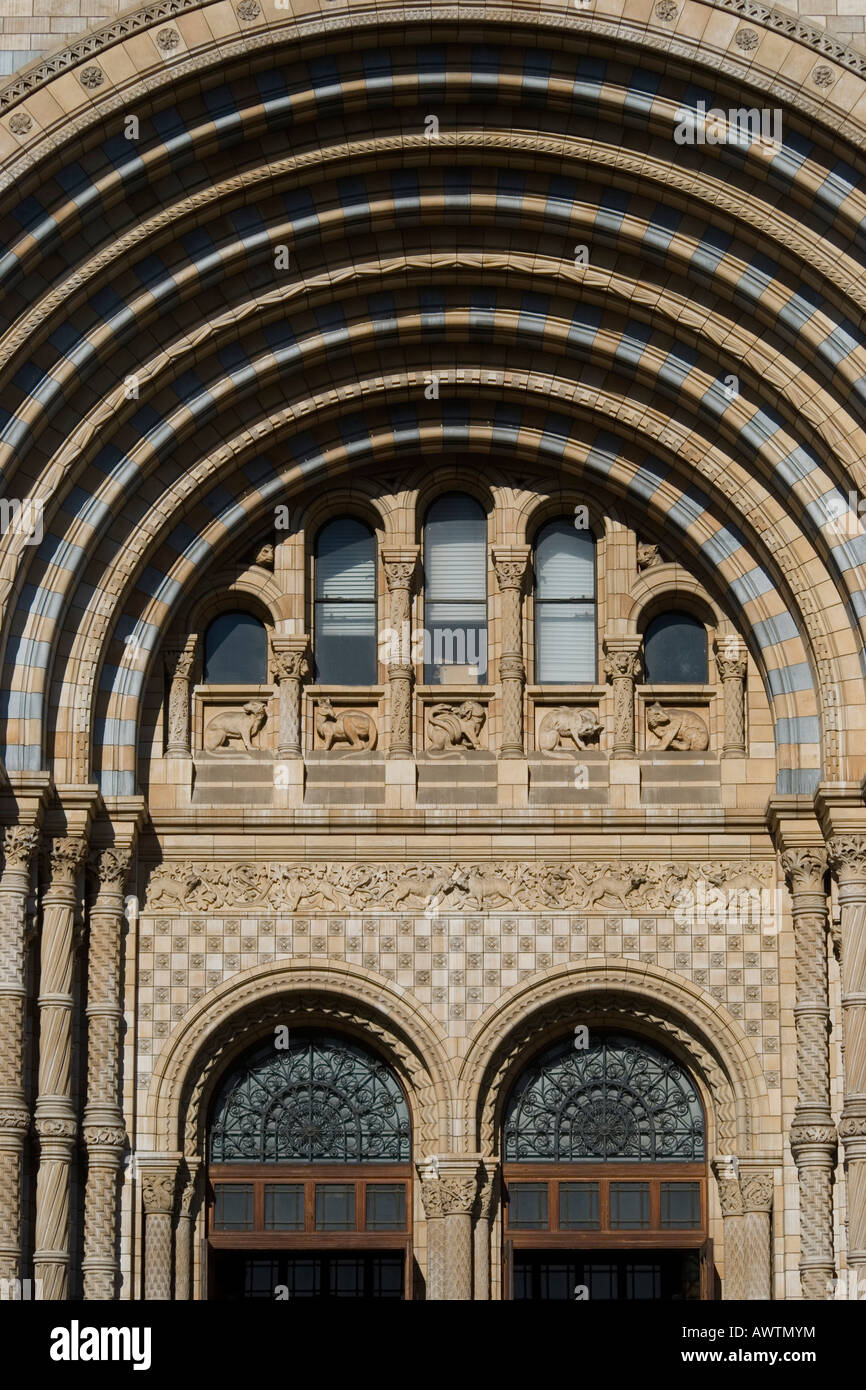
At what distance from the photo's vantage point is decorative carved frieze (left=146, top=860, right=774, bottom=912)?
1031 inches

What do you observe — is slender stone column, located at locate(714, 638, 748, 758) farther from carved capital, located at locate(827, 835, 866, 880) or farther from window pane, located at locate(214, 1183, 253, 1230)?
window pane, located at locate(214, 1183, 253, 1230)

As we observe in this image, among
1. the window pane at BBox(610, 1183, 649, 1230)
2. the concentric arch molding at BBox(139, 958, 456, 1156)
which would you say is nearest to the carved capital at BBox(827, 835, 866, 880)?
the window pane at BBox(610, 1183, 649, 1230)

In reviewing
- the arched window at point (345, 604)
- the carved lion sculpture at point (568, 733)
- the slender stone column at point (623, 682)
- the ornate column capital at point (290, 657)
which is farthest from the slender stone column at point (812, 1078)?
the ornate column capital at point (290, 657)

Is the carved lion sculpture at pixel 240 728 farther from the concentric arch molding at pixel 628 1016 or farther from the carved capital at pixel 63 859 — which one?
the concentric arch molding at pixel 628 1016

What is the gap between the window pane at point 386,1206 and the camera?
26188mm

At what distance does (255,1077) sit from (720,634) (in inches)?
230

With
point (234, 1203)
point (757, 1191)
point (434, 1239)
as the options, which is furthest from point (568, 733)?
point (234, 1203)

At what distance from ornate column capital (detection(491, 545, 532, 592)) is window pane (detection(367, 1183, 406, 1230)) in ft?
18.2

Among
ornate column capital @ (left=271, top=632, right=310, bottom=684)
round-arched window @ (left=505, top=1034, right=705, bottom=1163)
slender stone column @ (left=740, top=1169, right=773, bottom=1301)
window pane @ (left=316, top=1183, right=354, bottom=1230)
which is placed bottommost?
slender stone column @ (left=740, top=1169, right=773, bottom=1301)

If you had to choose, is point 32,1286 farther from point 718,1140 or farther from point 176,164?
point 176,164

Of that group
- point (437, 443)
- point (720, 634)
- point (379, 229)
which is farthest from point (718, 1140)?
point (379, 229)

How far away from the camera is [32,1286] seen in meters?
24.2

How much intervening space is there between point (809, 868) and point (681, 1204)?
10.7ft

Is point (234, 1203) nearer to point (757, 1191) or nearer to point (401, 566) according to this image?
point (757, 1191)
